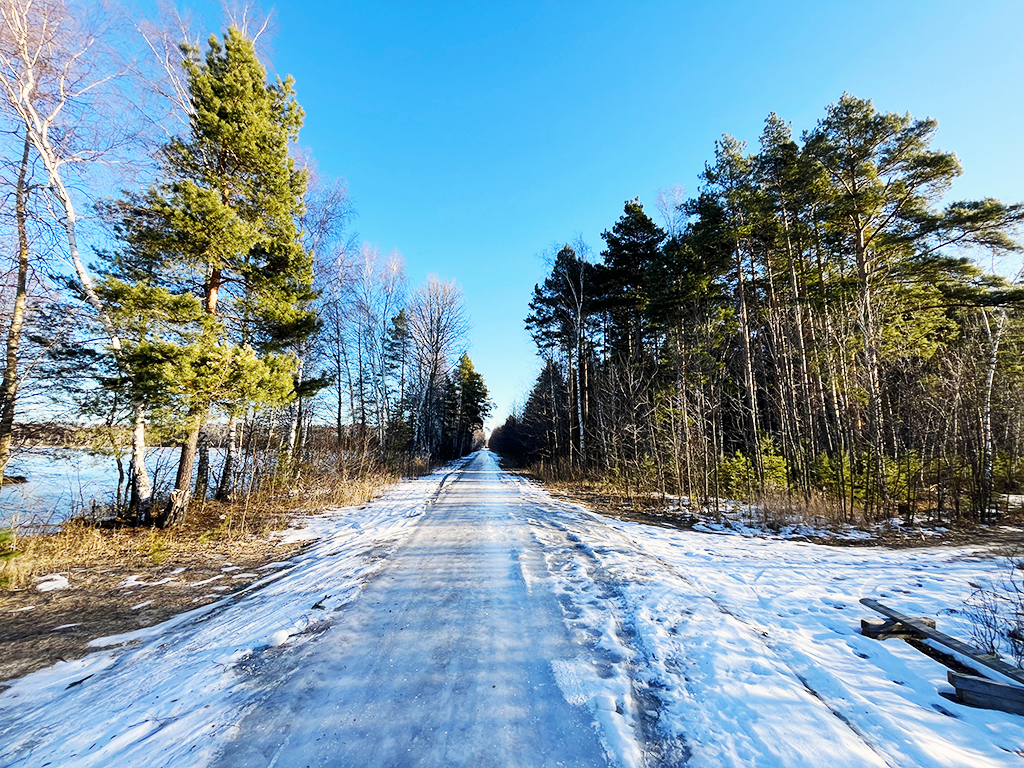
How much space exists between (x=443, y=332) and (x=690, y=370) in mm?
14580

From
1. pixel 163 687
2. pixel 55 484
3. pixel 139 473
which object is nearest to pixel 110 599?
pixel 163 687

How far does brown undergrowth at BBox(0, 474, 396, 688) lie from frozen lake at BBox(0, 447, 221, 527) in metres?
0.62

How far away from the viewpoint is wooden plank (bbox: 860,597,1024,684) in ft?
7.70

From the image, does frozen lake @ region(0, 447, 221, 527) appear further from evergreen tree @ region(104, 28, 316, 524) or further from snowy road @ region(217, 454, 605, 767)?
snowy road @ region(217, 454, 605, 767)

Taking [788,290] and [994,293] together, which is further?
[788,290]

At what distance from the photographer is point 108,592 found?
445cm

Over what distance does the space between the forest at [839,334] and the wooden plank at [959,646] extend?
6549 millimetres

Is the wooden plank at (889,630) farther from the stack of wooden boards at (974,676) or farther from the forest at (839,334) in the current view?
the forest at (839,334)

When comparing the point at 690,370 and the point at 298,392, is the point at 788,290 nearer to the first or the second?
the point at 690,370

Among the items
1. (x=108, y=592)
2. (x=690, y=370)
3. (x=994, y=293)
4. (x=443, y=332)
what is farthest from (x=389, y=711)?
(x=443, y=332)

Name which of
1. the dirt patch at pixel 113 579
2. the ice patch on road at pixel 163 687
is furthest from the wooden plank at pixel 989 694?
the dirt patch at pixel 113 579

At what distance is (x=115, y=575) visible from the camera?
195 inches

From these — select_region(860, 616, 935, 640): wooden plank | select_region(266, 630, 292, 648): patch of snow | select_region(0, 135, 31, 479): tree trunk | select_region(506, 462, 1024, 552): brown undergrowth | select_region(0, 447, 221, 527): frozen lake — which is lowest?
select_region(506, 462, 1024, 552): brown undergrowth

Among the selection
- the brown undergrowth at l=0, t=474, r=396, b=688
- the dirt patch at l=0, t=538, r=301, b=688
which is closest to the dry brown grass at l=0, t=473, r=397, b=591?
the brown undergrowth at l=0, t=474, r=396, b=688
